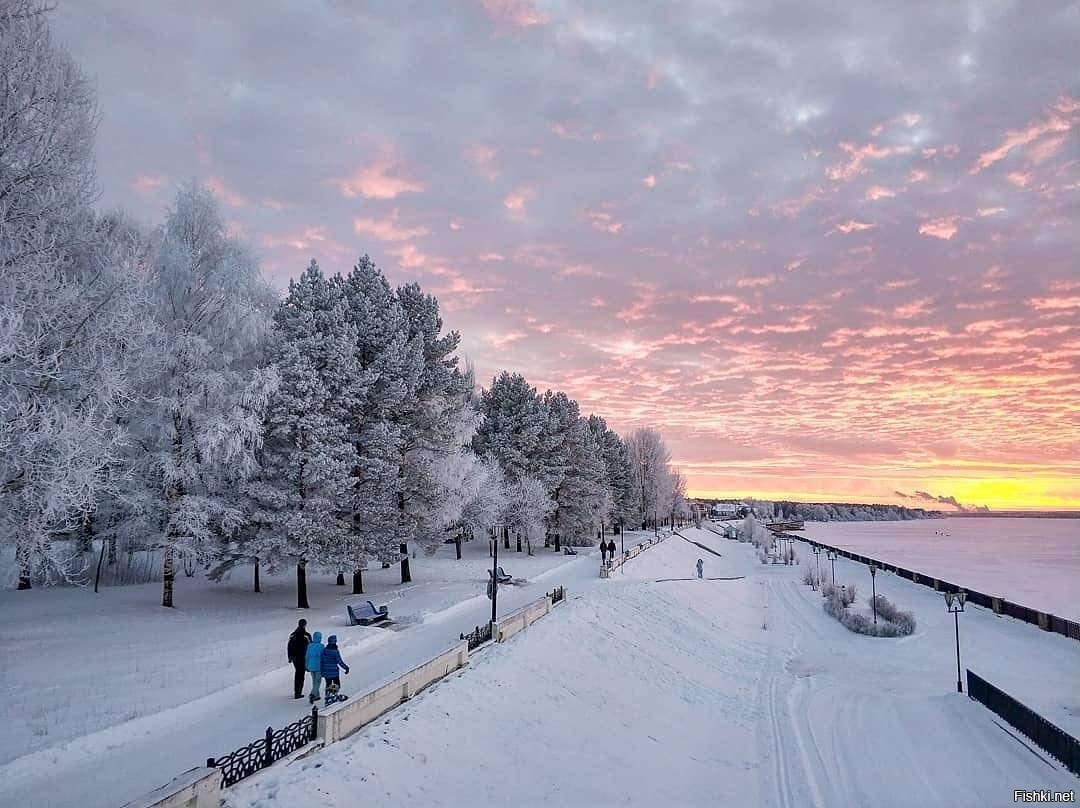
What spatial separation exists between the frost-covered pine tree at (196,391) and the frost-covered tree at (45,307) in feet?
21.1

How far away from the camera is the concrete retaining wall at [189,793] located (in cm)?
758

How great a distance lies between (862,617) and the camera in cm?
3869

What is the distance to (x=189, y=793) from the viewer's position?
797cm

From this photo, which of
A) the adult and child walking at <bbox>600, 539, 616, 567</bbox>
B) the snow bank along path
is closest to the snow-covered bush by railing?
the snow bank along path

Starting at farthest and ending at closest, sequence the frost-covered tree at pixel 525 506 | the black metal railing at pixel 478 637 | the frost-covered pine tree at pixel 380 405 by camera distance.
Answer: the frost-covered tree at pixel 525 506
the frost-covered pine tree at pixel 380 405
the black metal railing at pixel 478 637

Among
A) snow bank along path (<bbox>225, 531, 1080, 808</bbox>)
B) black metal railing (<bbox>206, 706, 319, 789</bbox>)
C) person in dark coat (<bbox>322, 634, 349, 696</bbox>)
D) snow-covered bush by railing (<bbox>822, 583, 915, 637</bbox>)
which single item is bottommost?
snow-covered bush by railing (<bbox>822, 583, 915, 637</bbox>)

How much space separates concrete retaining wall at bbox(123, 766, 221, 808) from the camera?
7582 millimetres

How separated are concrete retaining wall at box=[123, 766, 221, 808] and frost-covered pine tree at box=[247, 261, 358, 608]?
45.6 ft

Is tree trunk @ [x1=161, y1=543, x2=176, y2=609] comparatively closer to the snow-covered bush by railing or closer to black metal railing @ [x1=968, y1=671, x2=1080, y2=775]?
black metal railing @ [x1=968, y1=671, x2=1080, y2=775]

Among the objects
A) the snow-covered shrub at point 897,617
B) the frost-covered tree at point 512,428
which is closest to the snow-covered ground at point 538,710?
the snow-covered shrub at point 897,617

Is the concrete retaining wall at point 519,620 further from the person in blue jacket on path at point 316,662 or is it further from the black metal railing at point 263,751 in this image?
the black metal railing at point 263,751

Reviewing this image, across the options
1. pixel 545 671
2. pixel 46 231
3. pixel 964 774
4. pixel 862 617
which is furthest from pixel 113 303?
pixel 862 617

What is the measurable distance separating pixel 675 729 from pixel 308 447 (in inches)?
608

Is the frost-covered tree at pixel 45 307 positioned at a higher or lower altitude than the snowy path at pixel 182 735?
higher
